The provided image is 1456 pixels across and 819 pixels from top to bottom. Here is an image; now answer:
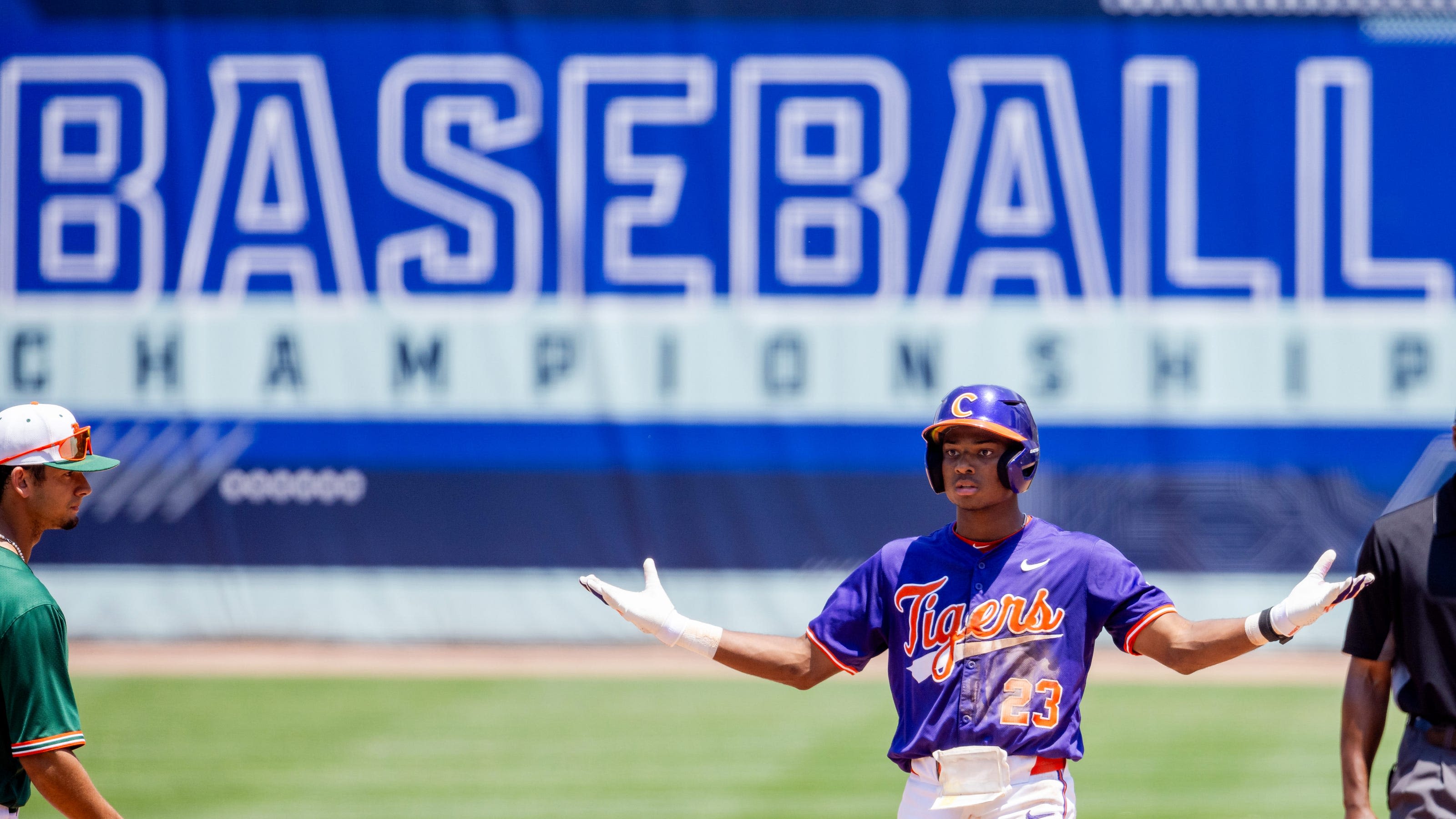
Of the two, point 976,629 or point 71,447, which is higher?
point 71,447

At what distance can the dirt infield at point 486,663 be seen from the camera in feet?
40.5

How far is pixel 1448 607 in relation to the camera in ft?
12.8

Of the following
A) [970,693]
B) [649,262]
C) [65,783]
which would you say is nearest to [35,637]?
[65,783]

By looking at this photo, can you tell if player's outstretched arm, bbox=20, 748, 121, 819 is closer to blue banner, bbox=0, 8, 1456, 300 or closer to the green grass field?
the green grass field

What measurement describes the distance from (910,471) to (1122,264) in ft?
8.65

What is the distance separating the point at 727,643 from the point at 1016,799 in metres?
0.87

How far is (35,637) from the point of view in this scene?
3.38 metres

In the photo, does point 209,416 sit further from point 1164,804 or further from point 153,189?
point 1164,804

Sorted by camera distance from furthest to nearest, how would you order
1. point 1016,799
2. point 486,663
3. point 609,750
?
point 486,663 < point 609,750 < point 1016,799

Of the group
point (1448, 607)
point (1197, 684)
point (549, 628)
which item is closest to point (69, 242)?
point (549, 628)

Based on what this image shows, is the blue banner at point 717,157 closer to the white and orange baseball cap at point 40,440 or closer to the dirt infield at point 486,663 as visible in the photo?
the dirt infield at point 486,663

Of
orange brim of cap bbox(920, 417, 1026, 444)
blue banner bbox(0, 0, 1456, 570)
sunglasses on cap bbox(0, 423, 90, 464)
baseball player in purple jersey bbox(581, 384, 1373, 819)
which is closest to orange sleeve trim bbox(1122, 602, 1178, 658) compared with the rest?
baseball player in purple jersey bbox(581, 384, 1373, 819)

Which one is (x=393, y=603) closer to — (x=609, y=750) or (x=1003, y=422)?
(x=609, y=750)

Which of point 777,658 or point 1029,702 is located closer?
point 1029,702
